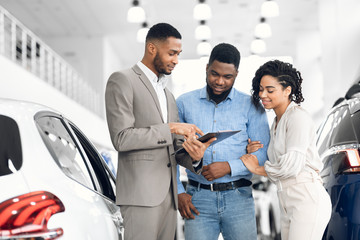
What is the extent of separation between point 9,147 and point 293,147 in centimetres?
144

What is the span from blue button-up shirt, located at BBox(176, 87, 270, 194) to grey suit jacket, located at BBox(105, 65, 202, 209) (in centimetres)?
36

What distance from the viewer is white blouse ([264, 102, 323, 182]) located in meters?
3.03

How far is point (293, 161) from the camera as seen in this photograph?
3018 millimetres

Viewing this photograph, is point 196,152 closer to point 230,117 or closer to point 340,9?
point 230,117

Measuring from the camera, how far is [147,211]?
3.08m

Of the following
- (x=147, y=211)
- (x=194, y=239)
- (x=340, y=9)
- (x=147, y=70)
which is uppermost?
(x=340, y=9)

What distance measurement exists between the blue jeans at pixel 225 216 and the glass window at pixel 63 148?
688mm

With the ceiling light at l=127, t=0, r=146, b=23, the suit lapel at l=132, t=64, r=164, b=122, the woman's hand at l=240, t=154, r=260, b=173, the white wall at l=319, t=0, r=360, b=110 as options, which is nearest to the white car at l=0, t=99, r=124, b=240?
the suit lapel at l=132, t=64, r=164, b=122

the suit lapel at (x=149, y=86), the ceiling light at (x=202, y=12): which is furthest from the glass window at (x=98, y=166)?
the ceiling light at (x=202, y=12)

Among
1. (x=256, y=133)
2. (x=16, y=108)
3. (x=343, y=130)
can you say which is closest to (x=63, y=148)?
(x=16, y=108)

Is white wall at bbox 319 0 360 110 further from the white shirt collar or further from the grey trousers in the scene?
the grey trousers

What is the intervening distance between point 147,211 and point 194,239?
54cm

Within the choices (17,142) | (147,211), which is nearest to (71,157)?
(147,211)

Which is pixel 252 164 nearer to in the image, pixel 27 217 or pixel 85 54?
pixel 27 217
